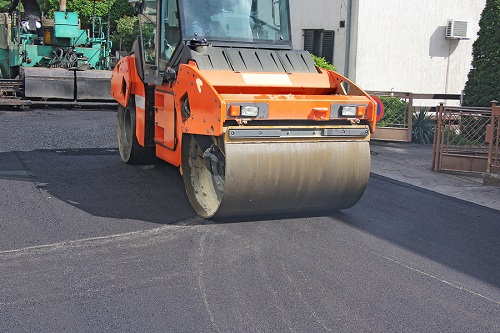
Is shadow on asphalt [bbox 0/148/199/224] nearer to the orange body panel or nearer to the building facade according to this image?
the orange body panel

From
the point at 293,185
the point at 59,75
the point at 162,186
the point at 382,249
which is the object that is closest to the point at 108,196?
the point at 162,186

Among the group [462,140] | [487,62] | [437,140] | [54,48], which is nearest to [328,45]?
[487,62]

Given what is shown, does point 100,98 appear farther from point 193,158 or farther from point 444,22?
point 193,158

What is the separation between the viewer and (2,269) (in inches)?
223

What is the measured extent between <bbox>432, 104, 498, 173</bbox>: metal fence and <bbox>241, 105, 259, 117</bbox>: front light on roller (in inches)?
201

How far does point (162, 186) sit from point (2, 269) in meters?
3.37

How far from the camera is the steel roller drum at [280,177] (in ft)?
21.9

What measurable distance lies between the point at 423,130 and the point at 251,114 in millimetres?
8398

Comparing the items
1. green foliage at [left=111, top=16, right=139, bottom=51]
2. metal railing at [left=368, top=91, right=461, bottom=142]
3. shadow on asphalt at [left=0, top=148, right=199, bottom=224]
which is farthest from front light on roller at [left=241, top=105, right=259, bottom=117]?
green foliage at [left=111, top=16, right=139, bottom=51]

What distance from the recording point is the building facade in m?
17.0

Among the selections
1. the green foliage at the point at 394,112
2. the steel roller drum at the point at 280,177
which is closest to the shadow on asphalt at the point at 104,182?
the steel roller drum at the point at 280,177

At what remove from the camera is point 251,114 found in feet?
21.6

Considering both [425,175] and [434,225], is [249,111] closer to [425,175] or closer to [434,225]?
[434,225]

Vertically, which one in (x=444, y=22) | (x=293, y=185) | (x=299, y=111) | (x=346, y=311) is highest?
(x=444, y=22)
